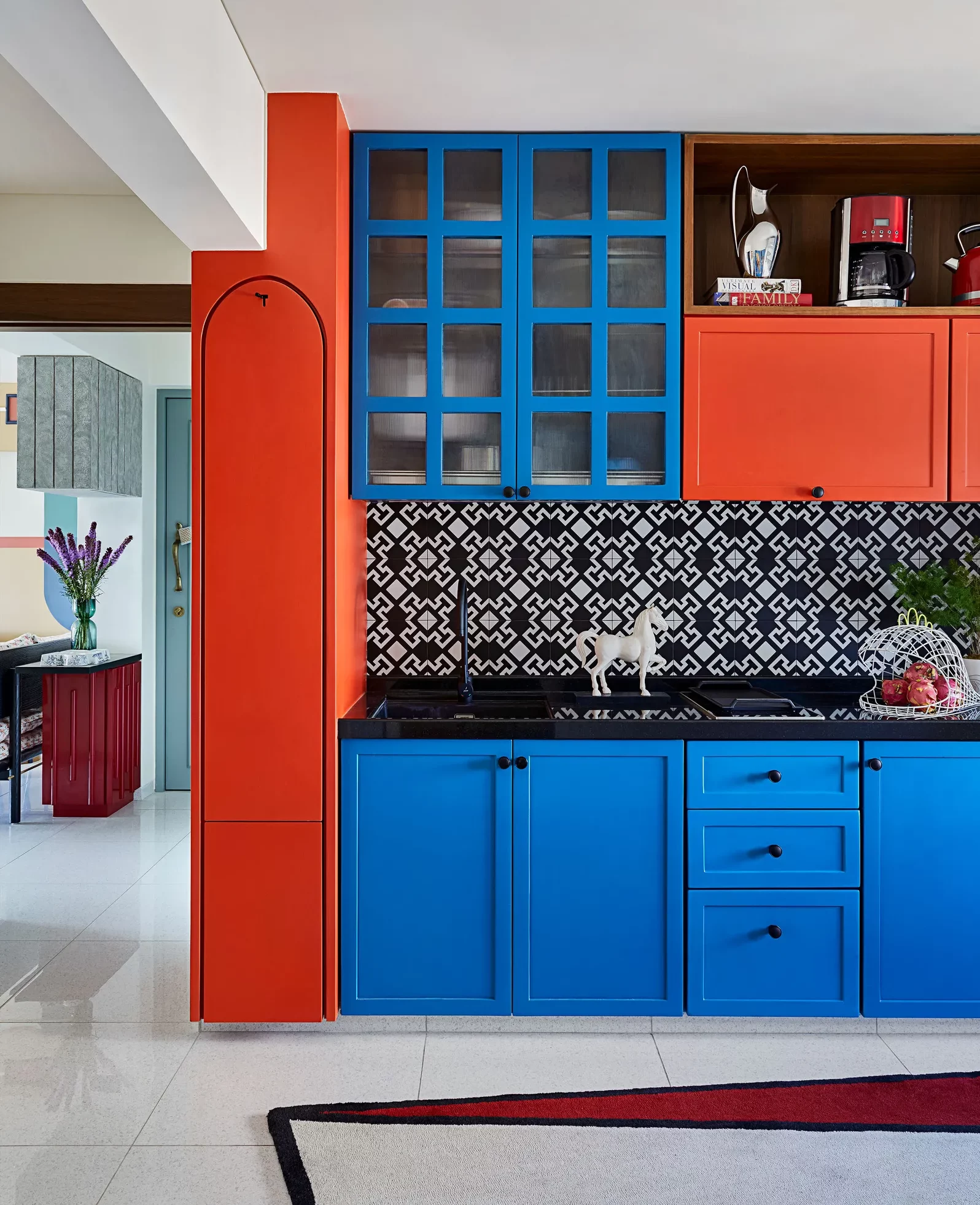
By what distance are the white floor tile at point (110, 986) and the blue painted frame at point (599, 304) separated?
194 centimetres

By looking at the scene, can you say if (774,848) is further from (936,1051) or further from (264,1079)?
(264,1079)

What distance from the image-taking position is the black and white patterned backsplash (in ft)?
10.1

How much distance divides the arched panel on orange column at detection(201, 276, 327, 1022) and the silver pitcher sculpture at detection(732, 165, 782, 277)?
53.0 inches

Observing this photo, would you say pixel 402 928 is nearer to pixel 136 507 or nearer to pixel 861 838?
pixel 861 838

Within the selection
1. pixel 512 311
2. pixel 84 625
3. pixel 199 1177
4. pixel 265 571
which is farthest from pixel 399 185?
pixel 84 625

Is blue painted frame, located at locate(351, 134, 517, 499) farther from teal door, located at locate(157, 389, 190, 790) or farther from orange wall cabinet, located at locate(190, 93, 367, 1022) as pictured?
teal door, located at locate(157, 389, 190, 790)

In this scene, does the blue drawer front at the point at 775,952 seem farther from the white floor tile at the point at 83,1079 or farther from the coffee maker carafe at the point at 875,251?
the coffee maker carafe at the point at 875,251

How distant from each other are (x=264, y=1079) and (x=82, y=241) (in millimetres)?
2856

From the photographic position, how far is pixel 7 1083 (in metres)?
2.29

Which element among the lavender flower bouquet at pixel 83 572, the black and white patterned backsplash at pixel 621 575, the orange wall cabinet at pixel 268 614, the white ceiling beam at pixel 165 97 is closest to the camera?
the white ceiling beam at pixel 165 97

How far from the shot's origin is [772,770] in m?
2.48

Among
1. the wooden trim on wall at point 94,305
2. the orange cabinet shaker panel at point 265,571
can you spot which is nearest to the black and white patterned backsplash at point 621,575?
the orange cabinet shaker panel at point 265,571

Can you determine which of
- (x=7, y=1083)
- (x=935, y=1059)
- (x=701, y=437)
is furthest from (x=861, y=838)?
(x=7, y=1083)

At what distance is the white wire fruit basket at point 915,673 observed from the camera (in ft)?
8.45
